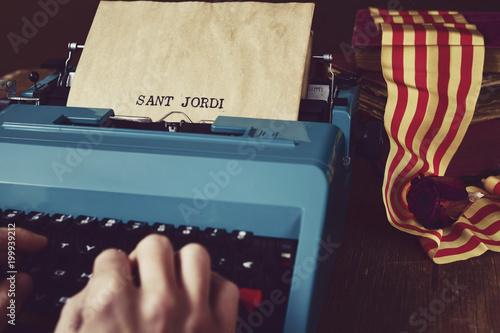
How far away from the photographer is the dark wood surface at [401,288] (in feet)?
2.85

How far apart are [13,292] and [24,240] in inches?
3.1

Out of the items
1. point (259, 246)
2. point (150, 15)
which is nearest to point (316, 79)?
point (150, 15)

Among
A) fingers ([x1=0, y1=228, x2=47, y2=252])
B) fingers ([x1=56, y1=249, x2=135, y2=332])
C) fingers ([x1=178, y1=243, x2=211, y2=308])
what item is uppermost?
fingers ([x1=0, y1=228, x2=47, y2=252])

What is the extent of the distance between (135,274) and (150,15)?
2.74ft

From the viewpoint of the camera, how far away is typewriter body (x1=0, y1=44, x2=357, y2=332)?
0.76 meters

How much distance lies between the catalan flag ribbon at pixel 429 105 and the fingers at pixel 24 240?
739 mm

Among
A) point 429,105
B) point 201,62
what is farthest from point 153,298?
point 429,105

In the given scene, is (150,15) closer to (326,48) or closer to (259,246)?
(259,246)

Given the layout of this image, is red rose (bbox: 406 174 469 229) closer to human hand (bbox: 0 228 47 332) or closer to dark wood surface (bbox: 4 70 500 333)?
dark wood surface (bbox: 4 70 500 333)

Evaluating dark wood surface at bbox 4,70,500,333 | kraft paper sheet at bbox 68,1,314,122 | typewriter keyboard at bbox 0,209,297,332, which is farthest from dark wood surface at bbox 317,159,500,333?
kraft paper sheet at bbox 68,1,314,122

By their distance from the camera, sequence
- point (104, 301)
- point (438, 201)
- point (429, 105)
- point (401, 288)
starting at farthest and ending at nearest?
point (429, 105), point (438, 201), point (401, 288), point (104, 301)

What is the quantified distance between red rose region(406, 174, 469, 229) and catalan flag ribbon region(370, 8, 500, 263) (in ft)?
0.12

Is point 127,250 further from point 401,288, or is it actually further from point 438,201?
point 438,201

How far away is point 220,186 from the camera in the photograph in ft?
2.67
